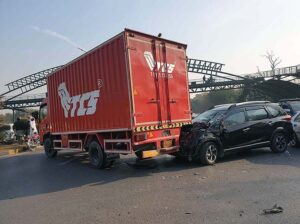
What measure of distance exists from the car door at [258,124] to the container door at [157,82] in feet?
6.29

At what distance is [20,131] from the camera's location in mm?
28906

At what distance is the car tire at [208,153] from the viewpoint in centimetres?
953

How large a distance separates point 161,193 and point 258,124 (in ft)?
16.6

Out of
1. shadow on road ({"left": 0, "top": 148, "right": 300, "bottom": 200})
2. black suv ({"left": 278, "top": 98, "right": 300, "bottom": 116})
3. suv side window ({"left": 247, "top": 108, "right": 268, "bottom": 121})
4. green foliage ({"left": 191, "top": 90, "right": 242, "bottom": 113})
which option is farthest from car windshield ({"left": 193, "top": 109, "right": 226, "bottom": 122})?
green foliage ({"left": 191, "top": 90, "right": 242, "bottom": 113})

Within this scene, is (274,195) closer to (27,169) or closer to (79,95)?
(79,95)

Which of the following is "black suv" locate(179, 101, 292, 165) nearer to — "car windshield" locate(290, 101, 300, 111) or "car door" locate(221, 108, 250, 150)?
"car door" locate(221, 108, 250, 150)

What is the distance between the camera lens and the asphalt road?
5438 mm

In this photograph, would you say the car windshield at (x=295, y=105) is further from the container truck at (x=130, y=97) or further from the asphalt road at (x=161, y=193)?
the container truck at (x=130, y=97)

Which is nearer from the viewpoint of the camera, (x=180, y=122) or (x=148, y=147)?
(x=148, y=147)

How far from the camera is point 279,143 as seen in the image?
36.5 feet

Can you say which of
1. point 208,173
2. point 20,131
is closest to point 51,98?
point 208,173

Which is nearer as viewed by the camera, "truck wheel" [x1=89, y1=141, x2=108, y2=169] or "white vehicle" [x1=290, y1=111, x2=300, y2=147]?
"truck wheel" [x1=89, y1=141, x2=108, y2=169]

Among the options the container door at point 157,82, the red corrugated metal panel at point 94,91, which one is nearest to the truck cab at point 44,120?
the red corrugated metal panel at point 94,91

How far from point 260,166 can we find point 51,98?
8.81 metres
